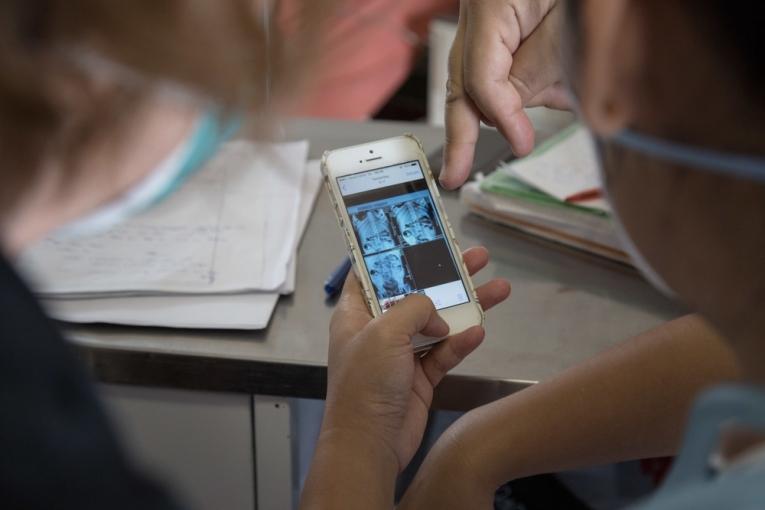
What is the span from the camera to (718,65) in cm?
40

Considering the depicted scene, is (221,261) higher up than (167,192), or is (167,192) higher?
(221,261)

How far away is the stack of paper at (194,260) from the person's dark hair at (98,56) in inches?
17.8

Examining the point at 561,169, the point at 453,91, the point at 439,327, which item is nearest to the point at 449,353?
the point at 439,327

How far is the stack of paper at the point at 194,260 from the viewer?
0.94 m

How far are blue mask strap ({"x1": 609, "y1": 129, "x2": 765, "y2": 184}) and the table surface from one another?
45 centimetres

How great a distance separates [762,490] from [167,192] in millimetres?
317

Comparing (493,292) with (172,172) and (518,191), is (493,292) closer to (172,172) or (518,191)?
(518,191)

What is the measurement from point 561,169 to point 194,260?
0.46m

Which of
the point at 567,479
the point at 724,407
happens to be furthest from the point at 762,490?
the point at 567,479

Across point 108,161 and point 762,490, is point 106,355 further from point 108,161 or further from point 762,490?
point 762,490

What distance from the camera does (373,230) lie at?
2.91 ft

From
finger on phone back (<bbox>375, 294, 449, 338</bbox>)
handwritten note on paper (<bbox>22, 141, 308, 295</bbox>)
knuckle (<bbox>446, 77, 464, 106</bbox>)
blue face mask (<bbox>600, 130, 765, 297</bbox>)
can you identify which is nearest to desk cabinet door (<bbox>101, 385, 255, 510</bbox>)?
handwritten note on paper (<bbox>22, 141, 308, 295</bbox>)

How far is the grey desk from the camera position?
90 centimetres

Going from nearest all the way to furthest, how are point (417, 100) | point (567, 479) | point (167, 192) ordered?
point (167, 192) → point (567, 479) → point (417, 100)
